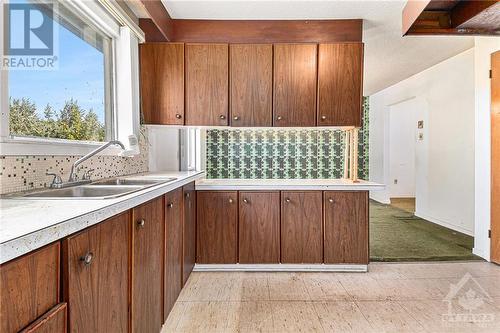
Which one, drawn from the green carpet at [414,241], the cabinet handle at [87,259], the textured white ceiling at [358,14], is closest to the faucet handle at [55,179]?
the cabinet handle at [87,259]

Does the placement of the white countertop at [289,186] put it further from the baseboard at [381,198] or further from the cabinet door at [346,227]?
the baseboard at [381,198]

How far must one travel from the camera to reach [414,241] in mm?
3846

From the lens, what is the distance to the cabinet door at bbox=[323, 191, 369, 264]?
2840 millimetres

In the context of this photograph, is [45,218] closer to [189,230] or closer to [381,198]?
[189,230]

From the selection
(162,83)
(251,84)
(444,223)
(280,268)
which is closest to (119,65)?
(162,83)

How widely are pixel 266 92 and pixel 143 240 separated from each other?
1.87 metres

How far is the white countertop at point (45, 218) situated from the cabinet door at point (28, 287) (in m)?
0.03

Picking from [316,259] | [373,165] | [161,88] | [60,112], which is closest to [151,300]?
[60,112]

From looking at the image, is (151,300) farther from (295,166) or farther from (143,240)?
(295,166)

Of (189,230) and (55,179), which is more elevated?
(55,179)

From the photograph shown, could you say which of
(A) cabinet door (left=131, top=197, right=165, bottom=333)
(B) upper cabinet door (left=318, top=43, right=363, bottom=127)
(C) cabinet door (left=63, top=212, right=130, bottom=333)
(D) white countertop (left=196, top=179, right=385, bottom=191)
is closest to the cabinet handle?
(C) cabinet door (left=63, top=212, right=130, bottom=333)

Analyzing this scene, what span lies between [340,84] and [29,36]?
7.67 feet

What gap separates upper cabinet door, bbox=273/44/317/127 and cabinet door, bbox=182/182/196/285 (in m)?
1.01

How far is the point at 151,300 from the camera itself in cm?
164
